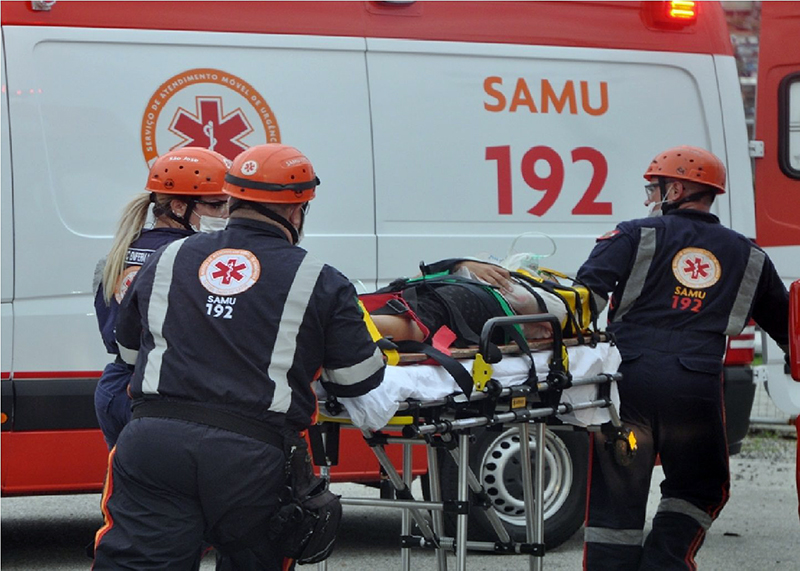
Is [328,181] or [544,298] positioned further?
[328,181]

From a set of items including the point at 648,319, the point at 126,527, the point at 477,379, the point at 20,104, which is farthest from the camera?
the point at 20,104

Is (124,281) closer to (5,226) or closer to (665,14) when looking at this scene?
(5,226)

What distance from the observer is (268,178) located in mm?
3723

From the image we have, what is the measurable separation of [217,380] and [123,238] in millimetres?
1205

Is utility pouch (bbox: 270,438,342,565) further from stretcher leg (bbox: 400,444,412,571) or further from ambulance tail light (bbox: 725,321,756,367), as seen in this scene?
ambulance tail light (bbox: 725,321,756,367)

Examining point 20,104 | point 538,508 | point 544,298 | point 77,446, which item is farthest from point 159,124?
point 538,508

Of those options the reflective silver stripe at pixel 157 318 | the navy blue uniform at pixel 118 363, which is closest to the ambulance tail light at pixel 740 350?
the navy blue uniform at pixel 118 363

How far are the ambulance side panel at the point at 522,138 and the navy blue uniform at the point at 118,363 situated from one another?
168 cm

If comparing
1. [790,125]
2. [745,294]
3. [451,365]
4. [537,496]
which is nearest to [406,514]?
[537,496]

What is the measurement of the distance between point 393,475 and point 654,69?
3.03 meters

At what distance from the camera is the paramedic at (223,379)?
348 cm

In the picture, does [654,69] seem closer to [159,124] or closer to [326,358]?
[159,124]

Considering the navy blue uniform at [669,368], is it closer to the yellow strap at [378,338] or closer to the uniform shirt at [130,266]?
the yellow strap at [378,338]

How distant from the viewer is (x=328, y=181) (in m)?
5.99
